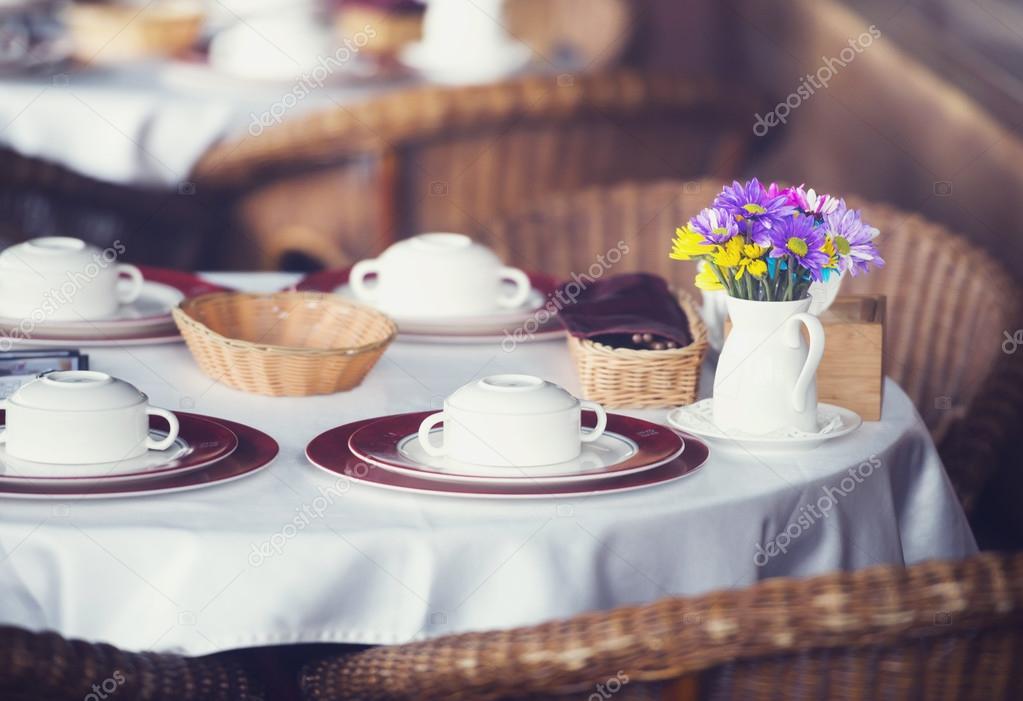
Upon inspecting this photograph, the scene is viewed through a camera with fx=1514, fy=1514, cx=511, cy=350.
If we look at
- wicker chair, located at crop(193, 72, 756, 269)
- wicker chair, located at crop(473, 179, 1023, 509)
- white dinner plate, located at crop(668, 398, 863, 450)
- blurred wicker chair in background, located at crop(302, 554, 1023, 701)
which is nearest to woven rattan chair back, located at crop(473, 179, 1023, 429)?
wicker chair, located at crop(473, 179, 1023, 509)

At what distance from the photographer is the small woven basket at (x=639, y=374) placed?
153 centimetres

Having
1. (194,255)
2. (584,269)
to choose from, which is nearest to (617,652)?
(584,269)

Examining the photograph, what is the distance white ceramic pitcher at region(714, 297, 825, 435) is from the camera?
143 cm

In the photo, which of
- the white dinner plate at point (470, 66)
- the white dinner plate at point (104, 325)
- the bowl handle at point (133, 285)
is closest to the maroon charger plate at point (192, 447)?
the white dinner plate at point (104, 325)

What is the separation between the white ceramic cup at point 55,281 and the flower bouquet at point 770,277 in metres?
0.72

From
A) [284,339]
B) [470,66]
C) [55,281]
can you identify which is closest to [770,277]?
[284,339]

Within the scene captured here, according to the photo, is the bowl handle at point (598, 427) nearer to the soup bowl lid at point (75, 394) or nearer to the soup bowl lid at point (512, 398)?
the soup bowl lid at point (512, 398)

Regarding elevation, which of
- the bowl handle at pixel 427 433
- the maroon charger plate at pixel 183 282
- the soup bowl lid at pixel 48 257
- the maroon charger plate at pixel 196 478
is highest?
the soup bowl lid at pixel 48 257

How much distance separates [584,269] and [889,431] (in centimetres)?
115

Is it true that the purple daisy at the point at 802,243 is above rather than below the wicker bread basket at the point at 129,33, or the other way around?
below

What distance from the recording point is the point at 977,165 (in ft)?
9.94

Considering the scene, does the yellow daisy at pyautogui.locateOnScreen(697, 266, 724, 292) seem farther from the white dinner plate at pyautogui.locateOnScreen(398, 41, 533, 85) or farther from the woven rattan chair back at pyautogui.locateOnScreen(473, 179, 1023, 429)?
the white dinner plate at pyautogui.locateOnScreen(398, 41, 533, 85)

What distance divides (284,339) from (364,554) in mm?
561

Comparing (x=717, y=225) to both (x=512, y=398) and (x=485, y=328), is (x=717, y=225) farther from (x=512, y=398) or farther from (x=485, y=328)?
(x=485, y=328)
